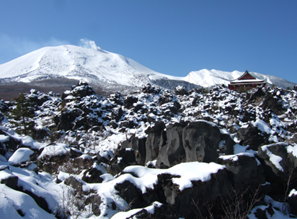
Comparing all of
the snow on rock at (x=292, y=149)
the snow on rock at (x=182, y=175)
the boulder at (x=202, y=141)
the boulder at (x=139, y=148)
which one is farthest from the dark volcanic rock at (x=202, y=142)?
the boulder at (x=139, y=148)

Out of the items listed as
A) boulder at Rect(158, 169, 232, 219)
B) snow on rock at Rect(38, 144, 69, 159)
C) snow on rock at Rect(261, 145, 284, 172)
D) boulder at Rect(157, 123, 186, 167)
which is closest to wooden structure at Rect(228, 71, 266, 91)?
boulder at Rect(157, 123, 186, 167)

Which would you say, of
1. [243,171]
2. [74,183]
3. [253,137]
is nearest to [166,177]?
[243,171]

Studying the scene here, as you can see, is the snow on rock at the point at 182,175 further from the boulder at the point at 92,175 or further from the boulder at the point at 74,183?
the boulder at the point at 92,175

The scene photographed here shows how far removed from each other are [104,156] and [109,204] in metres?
7.63

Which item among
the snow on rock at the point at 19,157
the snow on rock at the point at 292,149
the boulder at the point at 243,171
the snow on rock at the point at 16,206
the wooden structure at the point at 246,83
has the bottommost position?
the snow on rock at the point at 19,157

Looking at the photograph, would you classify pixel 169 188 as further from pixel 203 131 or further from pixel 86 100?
pixel 86 100

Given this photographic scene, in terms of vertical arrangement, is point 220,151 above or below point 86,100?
below

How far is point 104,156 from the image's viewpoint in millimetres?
14438

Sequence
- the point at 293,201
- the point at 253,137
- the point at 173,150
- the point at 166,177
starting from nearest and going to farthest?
1. the point at 166,177
2. the point at 293,201
3. the point at 173,150
4. the point at 253,137

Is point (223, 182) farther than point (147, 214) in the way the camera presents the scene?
Yes

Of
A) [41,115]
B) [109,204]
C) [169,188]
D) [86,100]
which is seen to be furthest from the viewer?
[41,115]

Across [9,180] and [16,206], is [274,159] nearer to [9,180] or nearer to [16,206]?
[16,206]

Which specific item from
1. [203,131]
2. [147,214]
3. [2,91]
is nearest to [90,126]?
[203,131]

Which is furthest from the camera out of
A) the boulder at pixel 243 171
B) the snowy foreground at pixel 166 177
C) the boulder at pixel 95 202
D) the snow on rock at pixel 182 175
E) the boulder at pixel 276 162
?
the boulder at pixel 276 162
